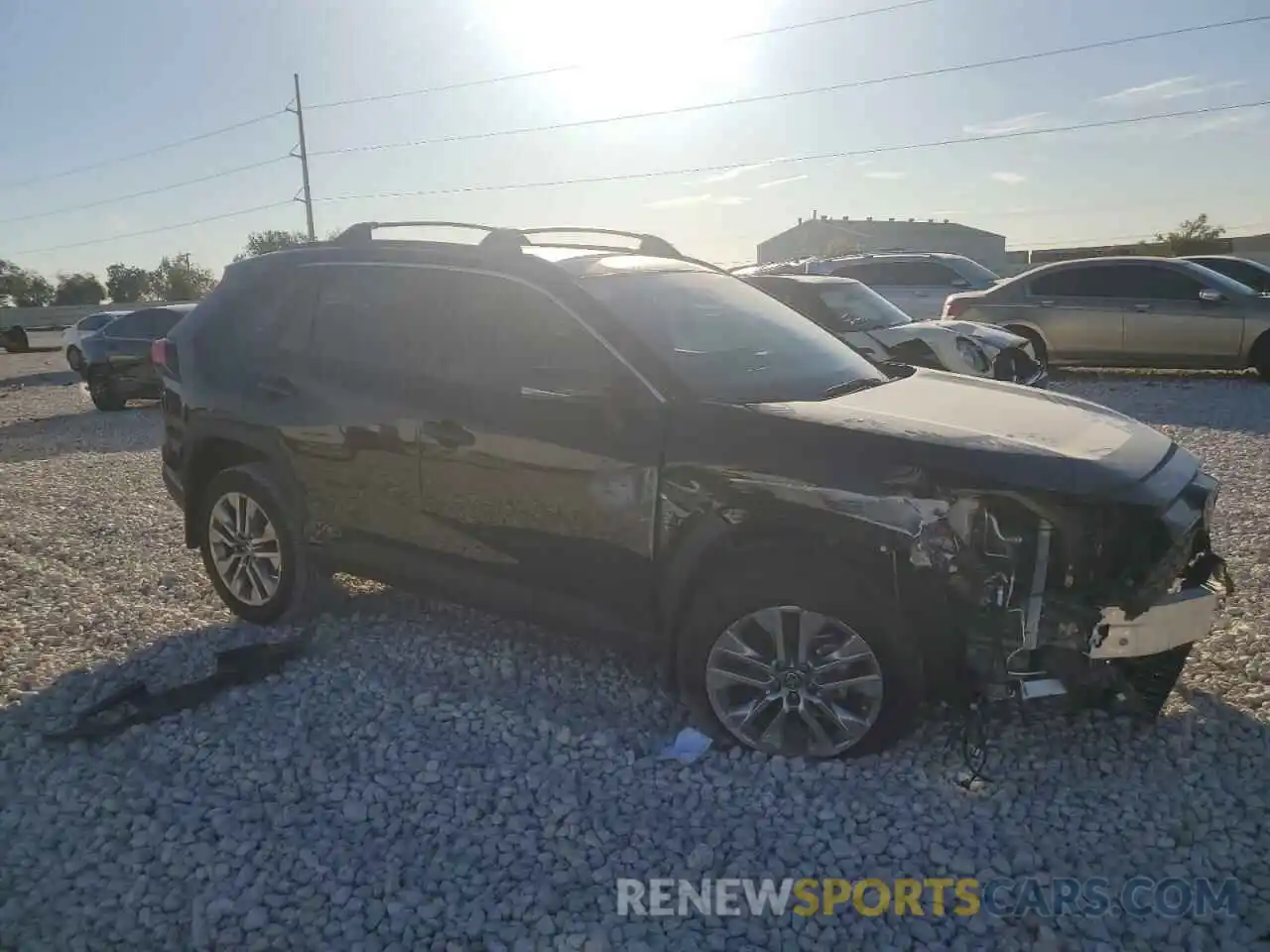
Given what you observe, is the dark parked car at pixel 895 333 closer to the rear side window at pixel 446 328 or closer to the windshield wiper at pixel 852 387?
the windshield wiper at pixel 852 387

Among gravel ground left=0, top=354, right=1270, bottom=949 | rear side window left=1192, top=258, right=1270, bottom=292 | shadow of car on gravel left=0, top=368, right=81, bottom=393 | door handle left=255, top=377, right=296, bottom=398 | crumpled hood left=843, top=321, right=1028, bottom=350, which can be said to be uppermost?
rear side window left=1192, top=258, right=1270, bottom=292

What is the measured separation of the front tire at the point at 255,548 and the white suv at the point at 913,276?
1192 centimetres

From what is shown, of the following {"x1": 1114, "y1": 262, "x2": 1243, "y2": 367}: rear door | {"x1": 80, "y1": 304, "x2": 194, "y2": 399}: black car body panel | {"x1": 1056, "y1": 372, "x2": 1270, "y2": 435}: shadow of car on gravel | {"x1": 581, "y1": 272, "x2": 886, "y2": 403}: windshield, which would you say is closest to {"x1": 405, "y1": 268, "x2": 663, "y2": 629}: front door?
{"x1": 581, "y1": 272, "x2": 886, "y2": 403}: windshield

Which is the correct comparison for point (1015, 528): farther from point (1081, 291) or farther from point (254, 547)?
point (1081, 291)

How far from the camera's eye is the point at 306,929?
2.71m

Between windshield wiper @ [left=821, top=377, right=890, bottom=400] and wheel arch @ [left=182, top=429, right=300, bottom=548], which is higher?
windshield wiper @ [left=821, top=377, right=890, bottom=400]

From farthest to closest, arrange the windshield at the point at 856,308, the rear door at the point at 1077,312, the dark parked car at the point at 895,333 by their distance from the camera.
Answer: the rear door at the point at 1077,312 < the windshield at the point at 856,308 < the dark parked car at the point at 895,333

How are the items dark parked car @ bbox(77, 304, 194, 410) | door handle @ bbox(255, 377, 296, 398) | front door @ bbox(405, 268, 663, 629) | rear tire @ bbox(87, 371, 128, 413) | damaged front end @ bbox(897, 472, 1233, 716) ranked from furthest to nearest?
rear tire @ bbox(87, 371, 128, 413)
dark parked car @ bbox(77, 304, 194, 410)
door handle @ bbox(255, 377, 296, 398)
front door @ bbox(405, 268, 663, 629)
damaged front end @ bbox(897, 472, 1233, 716)

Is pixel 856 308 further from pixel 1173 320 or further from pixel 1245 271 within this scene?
pixel 1245 271

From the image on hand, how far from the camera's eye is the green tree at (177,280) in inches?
3144

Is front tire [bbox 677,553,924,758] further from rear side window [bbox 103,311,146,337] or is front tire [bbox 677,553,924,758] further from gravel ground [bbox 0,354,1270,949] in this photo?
rear side window [bbox 103,311,146,337]

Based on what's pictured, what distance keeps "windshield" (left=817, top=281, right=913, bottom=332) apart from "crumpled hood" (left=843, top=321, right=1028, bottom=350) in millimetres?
104

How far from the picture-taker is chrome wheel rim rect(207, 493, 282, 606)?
4.83 meters

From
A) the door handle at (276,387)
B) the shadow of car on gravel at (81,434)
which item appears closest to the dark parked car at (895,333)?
the door handle at (276,387)
